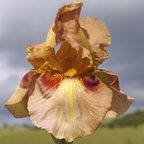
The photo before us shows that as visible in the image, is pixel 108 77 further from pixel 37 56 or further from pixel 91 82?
pixel 37 56

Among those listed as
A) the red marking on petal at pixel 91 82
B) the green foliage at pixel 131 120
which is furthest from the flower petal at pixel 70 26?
the green foliage at pixel 131 120

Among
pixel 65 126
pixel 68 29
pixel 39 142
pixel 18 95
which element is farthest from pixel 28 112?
pixel 39 142

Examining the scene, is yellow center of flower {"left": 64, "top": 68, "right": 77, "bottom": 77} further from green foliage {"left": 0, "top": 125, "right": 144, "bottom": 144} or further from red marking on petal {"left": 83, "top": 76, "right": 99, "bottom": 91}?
green foliage {"left": 0, "top": 125, "right": 144, "bottom": 144}

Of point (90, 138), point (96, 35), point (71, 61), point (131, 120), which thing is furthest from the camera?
point (131, 120)

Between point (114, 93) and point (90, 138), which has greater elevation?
point (114, 93)

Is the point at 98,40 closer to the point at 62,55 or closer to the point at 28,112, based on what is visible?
the point at 62,55

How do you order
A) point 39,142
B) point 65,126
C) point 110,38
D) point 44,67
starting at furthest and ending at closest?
point 39,142
point 110,38
point 44,67
point 65,126

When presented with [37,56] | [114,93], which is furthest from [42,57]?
[114,93]
